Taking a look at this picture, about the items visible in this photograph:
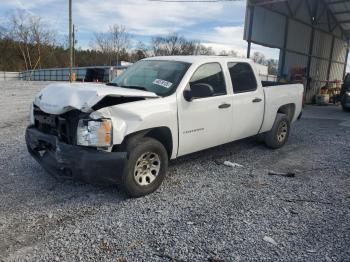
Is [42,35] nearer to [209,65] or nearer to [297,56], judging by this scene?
[297,56]

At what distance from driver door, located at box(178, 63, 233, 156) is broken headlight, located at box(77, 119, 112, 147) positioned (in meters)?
1.19

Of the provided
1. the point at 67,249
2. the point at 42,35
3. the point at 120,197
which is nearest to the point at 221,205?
the point at 120,197

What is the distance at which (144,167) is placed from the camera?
177 inches

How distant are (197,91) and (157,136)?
0.88m

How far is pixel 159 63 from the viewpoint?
5.56m

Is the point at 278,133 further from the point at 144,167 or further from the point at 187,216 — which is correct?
the point at 187,216

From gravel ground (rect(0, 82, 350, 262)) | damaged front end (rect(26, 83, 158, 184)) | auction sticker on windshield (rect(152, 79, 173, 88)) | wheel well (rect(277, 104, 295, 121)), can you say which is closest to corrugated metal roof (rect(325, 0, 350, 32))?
wheel well (rect(277, 104, 295, 121))

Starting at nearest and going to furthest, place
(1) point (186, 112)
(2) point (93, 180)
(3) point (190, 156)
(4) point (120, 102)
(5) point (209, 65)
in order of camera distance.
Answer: (2) point (93, 180)
(4) point (120, 102)
(1) point (186, 112)
(5) point (209, 65)
(3) point (190, 156)

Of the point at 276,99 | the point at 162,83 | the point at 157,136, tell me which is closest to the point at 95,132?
the point at 157,136

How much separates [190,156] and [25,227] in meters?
3.40

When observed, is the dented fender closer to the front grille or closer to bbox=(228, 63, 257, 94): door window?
the front grille

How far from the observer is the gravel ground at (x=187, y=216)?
3.26 metres

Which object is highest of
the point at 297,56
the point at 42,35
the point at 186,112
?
the point at 42,35

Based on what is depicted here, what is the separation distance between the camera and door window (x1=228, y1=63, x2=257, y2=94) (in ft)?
19.3
